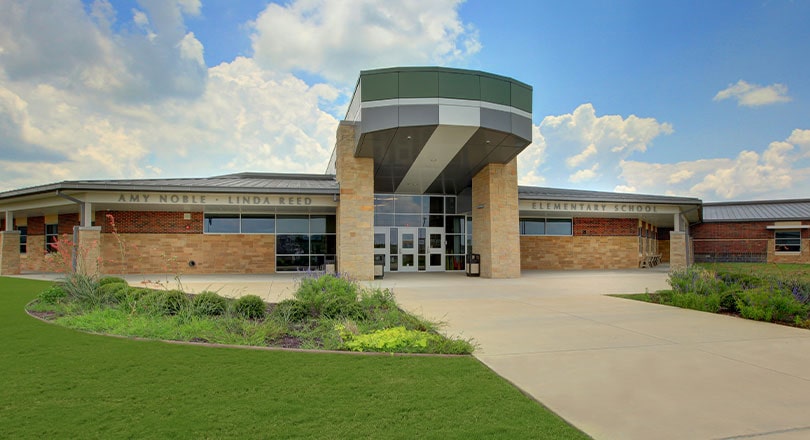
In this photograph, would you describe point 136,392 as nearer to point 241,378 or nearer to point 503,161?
point 241,378

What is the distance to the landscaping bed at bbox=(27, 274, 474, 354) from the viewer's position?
671 cm

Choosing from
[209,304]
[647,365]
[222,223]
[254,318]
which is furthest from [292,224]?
[647,365]

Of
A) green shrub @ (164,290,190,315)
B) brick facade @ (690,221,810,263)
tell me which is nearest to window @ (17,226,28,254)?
green shrub @ (164,290,190,315)

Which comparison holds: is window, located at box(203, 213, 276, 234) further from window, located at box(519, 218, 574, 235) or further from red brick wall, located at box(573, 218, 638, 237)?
red brick wall, located at box(573, 218, 638, 237)

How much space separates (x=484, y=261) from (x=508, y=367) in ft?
49.4

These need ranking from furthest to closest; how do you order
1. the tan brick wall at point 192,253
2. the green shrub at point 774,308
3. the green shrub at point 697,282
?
the tan brick wall at point 192,253
the green shrub at point 697,282
the green shrub at point 774,308

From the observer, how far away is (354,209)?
60.7 ft

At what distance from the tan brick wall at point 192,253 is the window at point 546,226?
1397 cm

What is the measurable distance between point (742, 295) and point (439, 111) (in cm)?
965

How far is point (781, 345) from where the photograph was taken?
23.3 ft

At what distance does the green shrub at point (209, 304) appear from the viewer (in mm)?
8898

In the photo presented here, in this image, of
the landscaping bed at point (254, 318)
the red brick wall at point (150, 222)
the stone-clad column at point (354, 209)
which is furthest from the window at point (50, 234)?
the stone-clad column at point (354, 209)

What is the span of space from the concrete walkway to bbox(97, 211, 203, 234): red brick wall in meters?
15.4

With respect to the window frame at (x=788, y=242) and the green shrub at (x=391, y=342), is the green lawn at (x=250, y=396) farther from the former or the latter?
the window frame at (x=788, y=242)
